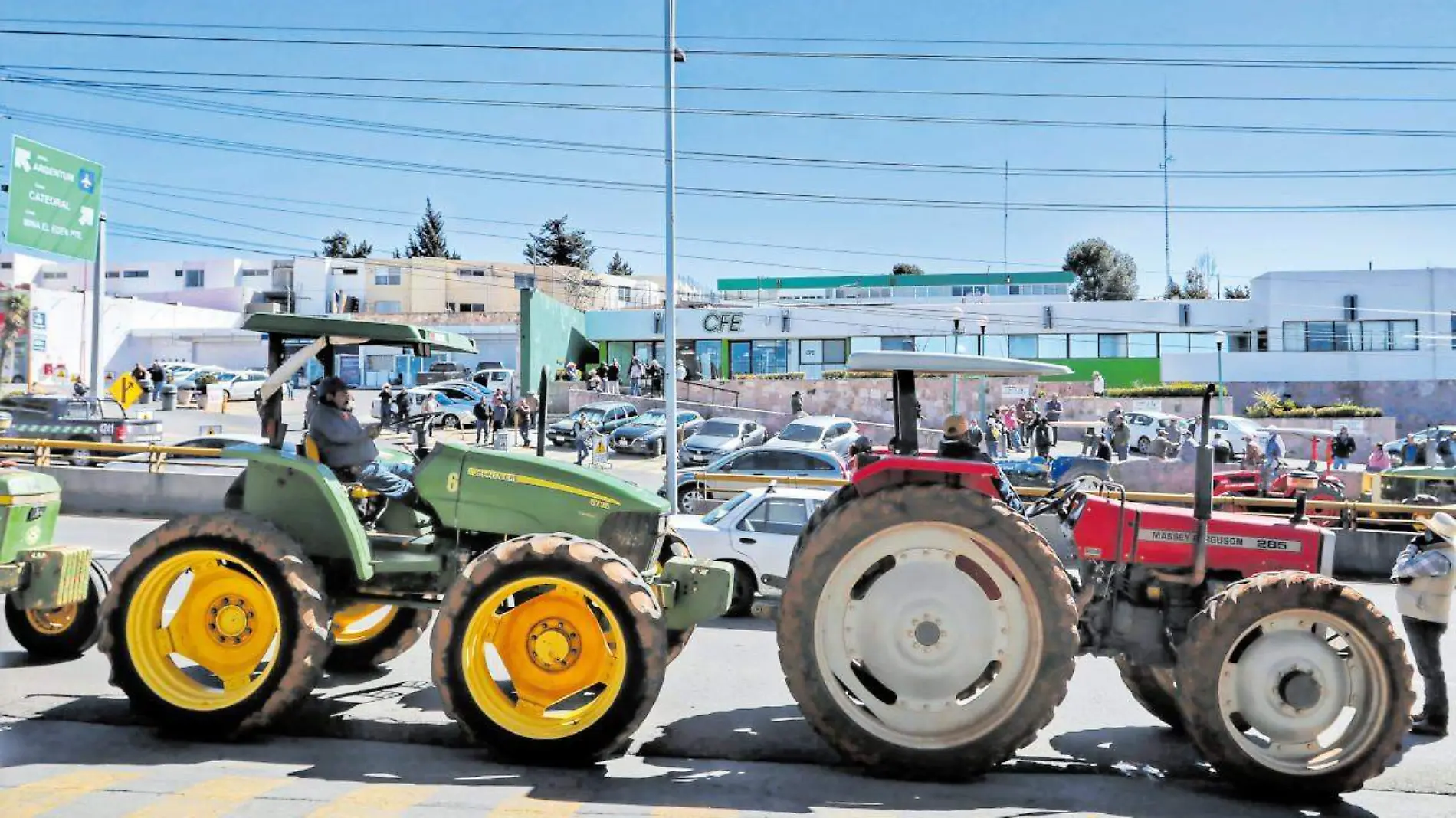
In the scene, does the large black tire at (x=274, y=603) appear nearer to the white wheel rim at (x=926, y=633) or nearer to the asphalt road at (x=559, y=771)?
the asphalt road at (x=559, y=771)

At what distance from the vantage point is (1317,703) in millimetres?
5422

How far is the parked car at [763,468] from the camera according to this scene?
1775 centimetres

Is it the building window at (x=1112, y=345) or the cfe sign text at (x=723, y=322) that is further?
the cfe sign text at (x=723, y=322)

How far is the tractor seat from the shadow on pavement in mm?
1461

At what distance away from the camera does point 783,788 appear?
538 centimetres

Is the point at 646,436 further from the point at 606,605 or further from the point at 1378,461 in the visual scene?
the point at 606,605

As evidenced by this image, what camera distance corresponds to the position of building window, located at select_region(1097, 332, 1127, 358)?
2088 inches

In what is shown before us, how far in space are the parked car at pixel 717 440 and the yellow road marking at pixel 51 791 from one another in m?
23.5

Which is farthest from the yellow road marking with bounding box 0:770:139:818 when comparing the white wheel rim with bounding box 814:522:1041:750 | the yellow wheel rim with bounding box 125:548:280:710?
the white wheel rim with bounding box 814:522:1041:750

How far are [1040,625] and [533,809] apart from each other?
2.71 meters

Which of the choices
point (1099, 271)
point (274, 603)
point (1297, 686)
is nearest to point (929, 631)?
point (1297, 686)

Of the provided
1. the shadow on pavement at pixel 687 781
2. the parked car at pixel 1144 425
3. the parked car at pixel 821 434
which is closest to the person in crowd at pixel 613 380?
the parked car at pixel 821 434

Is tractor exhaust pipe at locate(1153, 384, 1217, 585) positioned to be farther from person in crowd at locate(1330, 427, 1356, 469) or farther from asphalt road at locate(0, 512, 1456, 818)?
person in crowd at locate(1330, 427, 1356, 469)

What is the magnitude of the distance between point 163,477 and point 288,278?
5570cm
